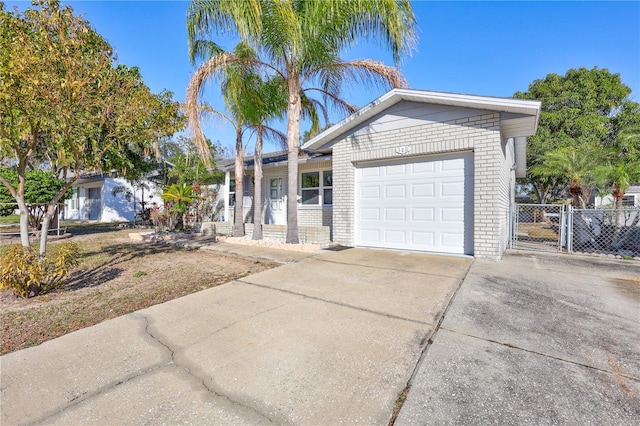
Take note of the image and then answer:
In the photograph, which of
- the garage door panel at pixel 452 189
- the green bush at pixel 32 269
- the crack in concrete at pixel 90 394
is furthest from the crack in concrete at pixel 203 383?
the garage door panel at pixel 452 189

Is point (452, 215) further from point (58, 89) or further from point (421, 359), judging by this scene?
point (58, 89)

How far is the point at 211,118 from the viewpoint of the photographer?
32.5 ft

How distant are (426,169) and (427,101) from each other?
1612 millimetres

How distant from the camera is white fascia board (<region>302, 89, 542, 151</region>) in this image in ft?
18.7

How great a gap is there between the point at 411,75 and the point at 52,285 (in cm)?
900

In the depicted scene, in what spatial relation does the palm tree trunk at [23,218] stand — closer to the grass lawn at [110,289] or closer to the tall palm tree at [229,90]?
the grass lawn at [110,289]

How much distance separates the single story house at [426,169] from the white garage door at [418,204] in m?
0.02

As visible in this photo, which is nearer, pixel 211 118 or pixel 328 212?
pixel 211 118

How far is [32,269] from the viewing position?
399 cm

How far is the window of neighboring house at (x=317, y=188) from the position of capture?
11289mm

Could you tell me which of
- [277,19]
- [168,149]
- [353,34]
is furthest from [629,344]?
[168,149]

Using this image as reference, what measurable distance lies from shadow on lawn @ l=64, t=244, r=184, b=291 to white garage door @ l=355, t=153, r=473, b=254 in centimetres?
583

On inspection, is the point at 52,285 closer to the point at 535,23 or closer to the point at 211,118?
the point at 211,118

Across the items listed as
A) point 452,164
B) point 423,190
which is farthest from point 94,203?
point 452,164
